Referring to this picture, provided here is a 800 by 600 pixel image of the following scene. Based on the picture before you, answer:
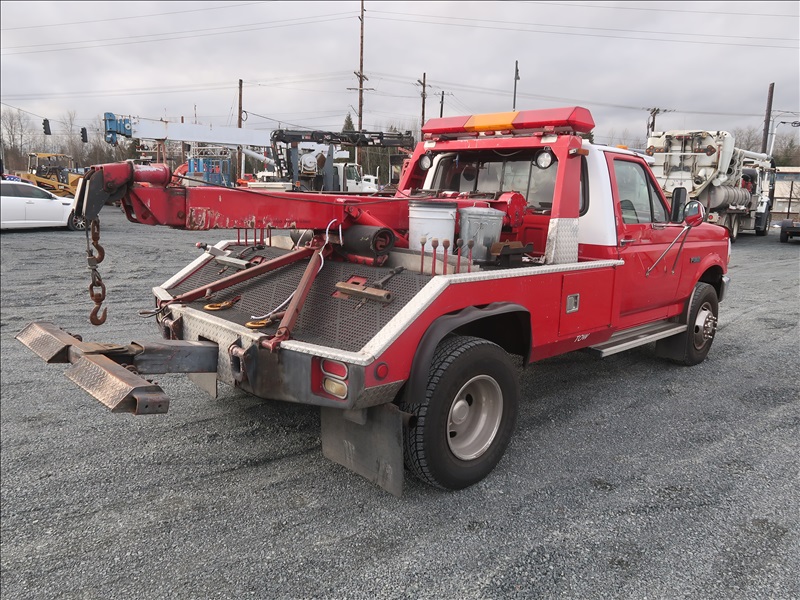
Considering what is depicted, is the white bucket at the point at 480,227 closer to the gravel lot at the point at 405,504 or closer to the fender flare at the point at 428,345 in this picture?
the fender flare at the point at 428,345

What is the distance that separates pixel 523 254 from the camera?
414 cm

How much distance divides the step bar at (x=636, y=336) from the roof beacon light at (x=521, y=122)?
1.77 m

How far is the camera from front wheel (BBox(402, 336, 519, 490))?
312cm

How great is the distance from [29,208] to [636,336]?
16.0m

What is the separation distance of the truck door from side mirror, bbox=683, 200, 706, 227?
8.4 inches

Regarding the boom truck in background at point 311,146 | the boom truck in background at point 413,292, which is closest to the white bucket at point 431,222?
the boom truck in background at point 413,292

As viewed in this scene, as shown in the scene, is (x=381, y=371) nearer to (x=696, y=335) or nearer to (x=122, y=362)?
(x=122, y=362)

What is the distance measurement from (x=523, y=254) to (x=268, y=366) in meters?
2.05

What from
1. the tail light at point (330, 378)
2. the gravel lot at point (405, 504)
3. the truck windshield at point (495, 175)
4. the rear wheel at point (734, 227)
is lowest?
the gravel lot at point (405, 504)

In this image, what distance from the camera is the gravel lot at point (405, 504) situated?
8.77 feet

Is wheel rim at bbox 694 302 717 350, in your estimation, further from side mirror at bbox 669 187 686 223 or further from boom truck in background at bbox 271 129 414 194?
boom truck in background at bbox 271 129 414 194

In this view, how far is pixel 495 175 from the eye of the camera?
5062 millimetres

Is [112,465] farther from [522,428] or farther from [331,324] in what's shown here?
[522,428]

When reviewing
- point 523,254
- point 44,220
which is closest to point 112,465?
point 523,254
